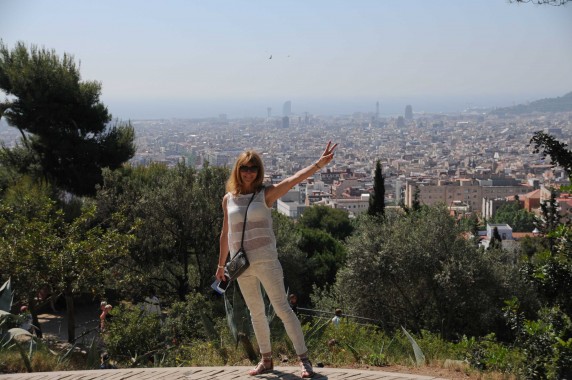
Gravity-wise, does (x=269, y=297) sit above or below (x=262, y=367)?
above

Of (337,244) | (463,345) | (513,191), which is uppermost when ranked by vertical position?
(463,345)

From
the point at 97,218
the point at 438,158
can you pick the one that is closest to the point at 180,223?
the point at 97,218

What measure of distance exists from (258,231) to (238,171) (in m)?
0.35

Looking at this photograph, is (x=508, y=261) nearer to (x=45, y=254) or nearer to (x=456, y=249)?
(x=456, y=249)

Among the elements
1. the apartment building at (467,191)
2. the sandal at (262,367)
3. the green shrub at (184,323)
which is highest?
the sandal at (262,367)

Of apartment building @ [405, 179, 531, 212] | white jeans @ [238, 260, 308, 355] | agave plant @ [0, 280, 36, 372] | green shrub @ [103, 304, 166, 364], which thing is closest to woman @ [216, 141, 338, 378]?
white jeans @ [238, 260, 308, 355]

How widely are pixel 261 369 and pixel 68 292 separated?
16.9 ft

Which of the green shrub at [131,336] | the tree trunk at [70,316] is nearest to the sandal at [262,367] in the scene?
the green shrub at [131,336]

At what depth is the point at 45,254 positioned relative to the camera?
8.17m

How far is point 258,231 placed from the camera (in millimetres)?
3885

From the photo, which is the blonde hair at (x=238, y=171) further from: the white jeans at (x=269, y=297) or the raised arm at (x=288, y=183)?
the white jeans at (x=269, y=297)

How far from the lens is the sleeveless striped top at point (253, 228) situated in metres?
3.87

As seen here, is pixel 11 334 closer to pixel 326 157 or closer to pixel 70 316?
pixel 326 157

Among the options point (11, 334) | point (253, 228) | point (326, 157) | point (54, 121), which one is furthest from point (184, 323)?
point (54, 121)
